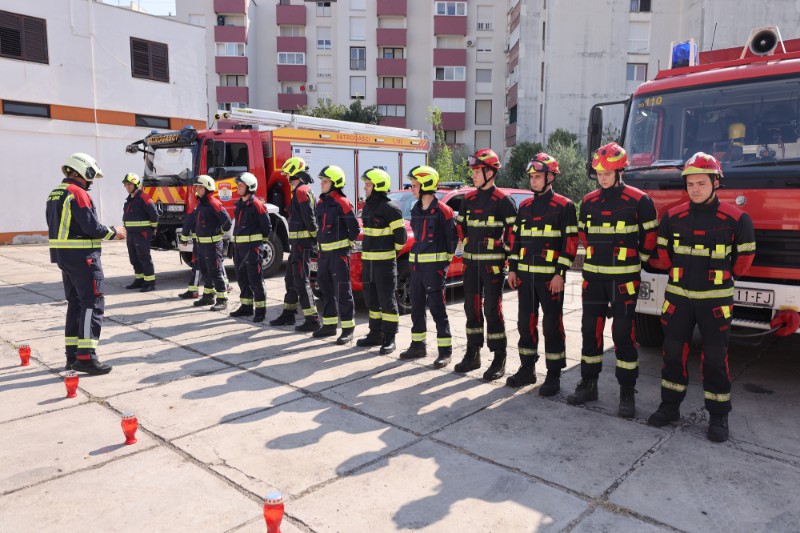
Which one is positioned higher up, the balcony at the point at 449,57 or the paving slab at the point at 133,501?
the balcony at the point at 449,57

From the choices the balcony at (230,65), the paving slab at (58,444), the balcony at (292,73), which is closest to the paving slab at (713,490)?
the paving slab at (58,444)

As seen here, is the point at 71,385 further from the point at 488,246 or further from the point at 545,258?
the point at 545,258

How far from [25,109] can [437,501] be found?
19.7 metres

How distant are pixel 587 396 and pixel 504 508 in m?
1.87

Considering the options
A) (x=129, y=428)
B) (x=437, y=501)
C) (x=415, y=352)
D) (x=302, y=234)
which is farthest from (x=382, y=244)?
(x=437, y=501)

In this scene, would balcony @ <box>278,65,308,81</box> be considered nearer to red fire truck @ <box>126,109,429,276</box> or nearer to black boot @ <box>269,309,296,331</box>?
red fire truck @ <box>126,109,429,276</box>

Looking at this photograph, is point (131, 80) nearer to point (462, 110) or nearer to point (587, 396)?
point (587, 396)

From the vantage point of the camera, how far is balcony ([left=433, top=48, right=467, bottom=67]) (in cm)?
4247

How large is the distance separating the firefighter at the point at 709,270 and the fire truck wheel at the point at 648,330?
1.95 metres

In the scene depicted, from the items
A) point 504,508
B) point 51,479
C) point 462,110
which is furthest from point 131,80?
point 462,110

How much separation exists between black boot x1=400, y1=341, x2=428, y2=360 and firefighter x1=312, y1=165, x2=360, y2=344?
90 centimetres

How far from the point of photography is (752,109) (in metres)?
5.03

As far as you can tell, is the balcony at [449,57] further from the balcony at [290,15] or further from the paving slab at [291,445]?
the paving slab at [291,445]

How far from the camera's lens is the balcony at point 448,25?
42.2m
